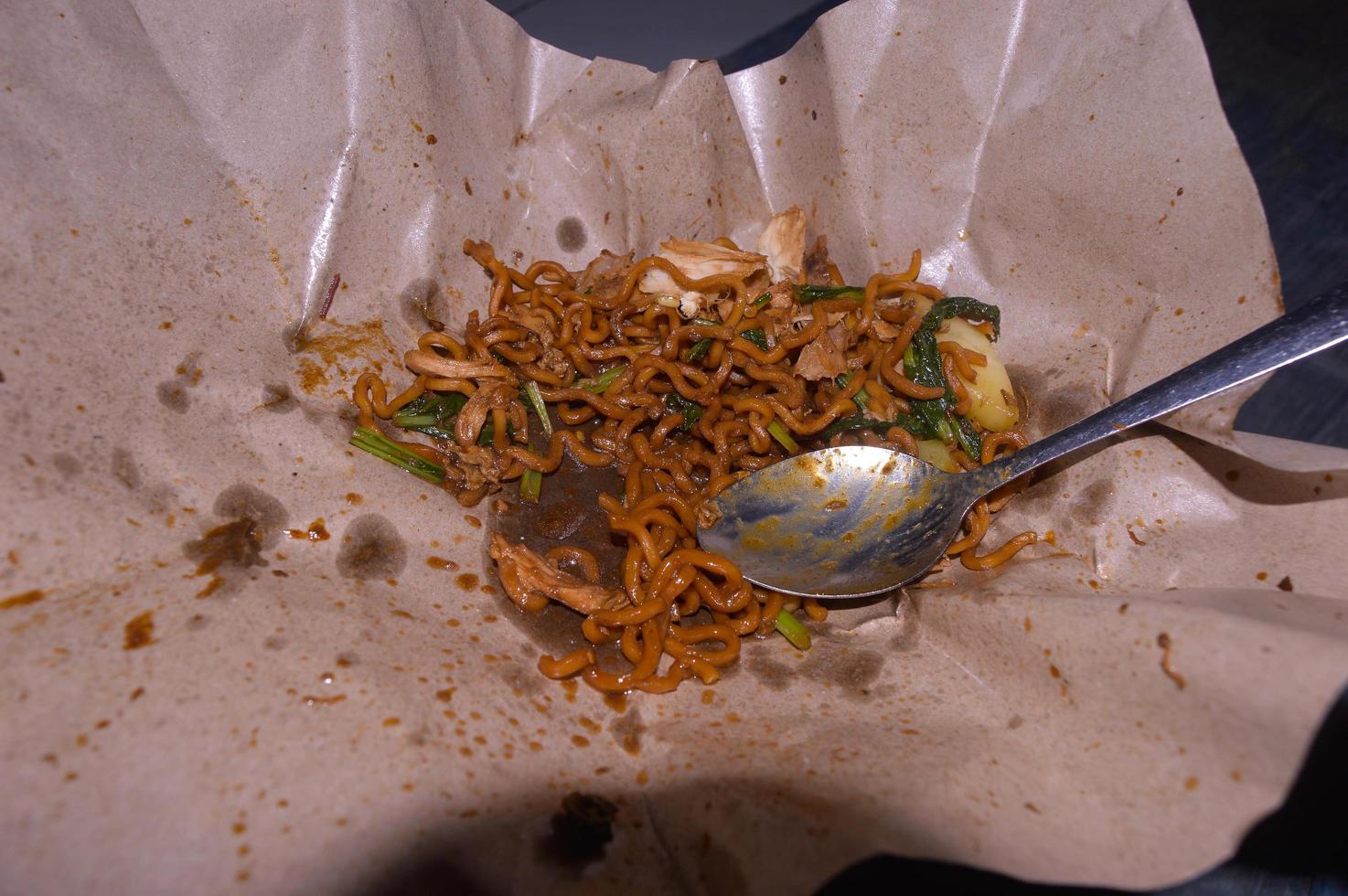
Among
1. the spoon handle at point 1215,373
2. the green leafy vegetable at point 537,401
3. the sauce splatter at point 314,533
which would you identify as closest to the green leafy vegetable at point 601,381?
the green leafy vegetable at point 537,401

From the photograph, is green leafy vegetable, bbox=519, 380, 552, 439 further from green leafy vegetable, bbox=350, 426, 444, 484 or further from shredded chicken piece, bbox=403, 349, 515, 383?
green leafy vegetable, bbox=350, 426, 444, 484

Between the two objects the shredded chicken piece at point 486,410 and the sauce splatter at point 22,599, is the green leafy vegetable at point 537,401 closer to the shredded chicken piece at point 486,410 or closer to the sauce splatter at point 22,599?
the shredded chicken piece at point 486,410

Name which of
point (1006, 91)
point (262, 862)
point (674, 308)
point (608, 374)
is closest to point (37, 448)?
point (262, 862)

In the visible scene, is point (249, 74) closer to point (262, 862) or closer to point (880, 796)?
point (262, 862)

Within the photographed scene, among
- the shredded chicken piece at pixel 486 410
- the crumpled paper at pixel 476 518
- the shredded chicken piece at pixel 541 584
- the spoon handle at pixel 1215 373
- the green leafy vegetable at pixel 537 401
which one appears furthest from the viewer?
the green leafy vegetable at pixel 537 401

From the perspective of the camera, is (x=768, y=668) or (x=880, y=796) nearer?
(x=880, y=796)
